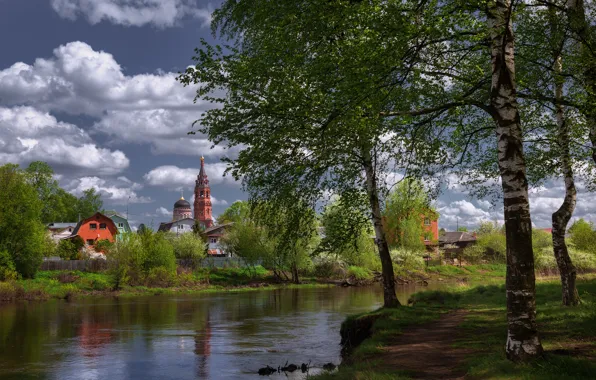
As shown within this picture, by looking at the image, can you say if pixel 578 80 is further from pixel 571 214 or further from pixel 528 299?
pixel 528 299

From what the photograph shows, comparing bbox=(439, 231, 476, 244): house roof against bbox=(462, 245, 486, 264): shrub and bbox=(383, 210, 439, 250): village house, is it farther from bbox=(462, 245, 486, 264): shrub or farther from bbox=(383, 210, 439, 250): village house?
bbox=(462, 245, 486, 264): shrub

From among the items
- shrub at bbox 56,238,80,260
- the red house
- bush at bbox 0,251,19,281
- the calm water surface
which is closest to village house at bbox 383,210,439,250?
the calm water surface

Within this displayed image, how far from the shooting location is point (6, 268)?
5194cm

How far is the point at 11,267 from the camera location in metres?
52.0

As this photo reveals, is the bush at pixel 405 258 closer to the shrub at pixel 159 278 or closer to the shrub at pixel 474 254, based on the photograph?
the shrub at pixel 474 254

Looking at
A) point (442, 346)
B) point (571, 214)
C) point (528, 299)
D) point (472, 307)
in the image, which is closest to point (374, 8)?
point (528, 299)

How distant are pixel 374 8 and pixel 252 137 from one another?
22.8 ft

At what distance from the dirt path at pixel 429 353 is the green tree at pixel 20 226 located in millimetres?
49332

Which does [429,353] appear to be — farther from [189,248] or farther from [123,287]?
[189,248]

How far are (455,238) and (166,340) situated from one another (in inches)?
3691

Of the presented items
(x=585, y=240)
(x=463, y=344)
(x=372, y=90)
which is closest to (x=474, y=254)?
(x=585, y=240)

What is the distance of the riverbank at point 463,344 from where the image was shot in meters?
8.56

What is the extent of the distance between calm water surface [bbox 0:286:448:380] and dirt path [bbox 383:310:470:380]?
3089 millimetres

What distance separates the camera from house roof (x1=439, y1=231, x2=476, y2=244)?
104863 mm
